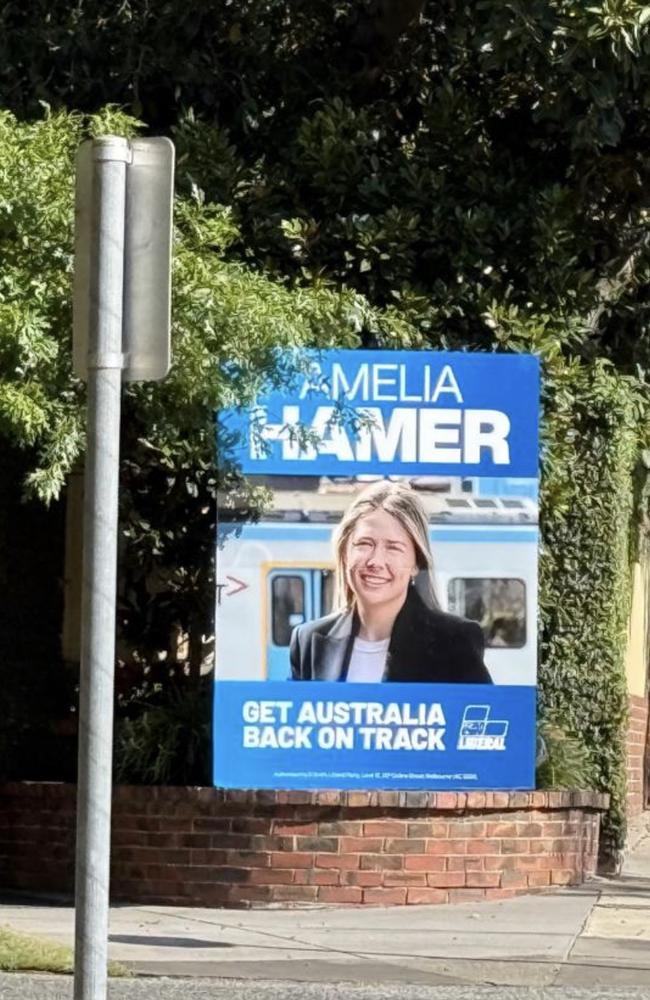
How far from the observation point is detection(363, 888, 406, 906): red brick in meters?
10.9

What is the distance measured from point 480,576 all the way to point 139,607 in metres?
2.62

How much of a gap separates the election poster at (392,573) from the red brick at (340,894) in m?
0.62

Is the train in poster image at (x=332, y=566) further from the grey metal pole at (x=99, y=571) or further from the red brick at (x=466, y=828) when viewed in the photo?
the grey metal pole at (x=99, y=571)

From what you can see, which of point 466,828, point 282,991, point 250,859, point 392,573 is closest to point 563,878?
point 466,828

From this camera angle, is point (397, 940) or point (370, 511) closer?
point (397, 940)

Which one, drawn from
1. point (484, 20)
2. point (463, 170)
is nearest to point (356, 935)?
point (463, 170)

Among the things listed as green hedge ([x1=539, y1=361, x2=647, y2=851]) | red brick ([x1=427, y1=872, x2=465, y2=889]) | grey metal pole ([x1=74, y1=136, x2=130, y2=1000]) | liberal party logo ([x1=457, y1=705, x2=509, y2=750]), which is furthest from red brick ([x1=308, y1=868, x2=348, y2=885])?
grey metal pole ([x1=74, y1=136, x2=130, y2=1000])

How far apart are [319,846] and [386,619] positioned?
1.39 m

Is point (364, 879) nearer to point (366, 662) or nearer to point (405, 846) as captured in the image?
point (405, 846)

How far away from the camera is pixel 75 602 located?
12.9 m

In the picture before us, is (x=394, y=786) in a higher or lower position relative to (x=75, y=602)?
lower

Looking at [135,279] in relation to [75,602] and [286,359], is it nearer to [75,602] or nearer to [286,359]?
[286,359]

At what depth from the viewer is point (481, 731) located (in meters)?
11.1

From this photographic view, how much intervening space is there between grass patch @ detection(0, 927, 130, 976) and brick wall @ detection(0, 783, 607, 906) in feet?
6.68
